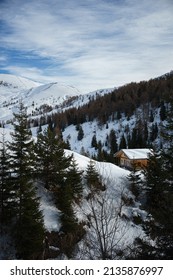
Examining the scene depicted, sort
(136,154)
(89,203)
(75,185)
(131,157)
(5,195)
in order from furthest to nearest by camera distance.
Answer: (136,154), (131,157), (75,185), (89,203), (5,195)

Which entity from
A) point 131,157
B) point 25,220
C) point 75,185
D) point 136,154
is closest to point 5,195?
point 25,220

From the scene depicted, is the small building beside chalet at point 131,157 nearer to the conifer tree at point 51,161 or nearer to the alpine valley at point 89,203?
the alpine valley at point 89,203

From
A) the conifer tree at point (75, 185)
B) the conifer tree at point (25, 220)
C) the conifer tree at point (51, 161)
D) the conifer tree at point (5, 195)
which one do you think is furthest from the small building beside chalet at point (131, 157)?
the conifer tree at point (25, 220)

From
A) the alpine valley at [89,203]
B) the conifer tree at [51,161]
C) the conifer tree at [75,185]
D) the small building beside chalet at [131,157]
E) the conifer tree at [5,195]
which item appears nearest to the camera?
the alpine valley at [89,203]

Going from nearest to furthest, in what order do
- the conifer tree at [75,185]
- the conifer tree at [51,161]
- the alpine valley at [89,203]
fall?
the alpine valley at [89,203], the conifer tree at [51,161], the conifer tree at [75,185]

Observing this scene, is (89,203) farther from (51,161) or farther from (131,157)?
(131,157)

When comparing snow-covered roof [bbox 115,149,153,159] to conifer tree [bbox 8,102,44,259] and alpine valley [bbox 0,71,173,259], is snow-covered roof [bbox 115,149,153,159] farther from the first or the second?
conifer tree [bbox 8,102,44,259]

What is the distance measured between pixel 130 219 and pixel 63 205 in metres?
5.96

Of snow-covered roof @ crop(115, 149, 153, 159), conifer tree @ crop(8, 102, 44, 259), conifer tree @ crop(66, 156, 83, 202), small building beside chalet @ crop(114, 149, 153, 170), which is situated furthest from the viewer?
snow-covered roof @ crop(115, 149, 153, 159)

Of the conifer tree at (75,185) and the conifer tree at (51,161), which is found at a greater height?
the conifer tree at (51,161)

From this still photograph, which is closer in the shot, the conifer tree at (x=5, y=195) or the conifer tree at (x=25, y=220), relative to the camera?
A: the conifer tree at (x=25, y=220)

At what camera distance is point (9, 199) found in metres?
19.3

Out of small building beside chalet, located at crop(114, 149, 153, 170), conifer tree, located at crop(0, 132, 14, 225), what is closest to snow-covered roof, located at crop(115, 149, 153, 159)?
small building beside chalet, located at crop(114, 149, 153, 170)
